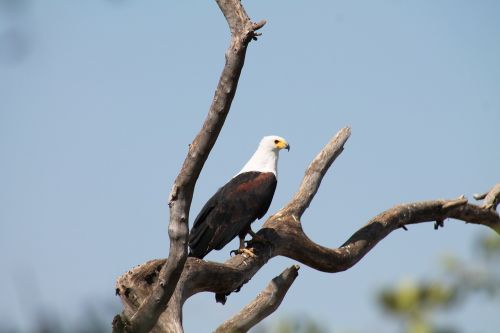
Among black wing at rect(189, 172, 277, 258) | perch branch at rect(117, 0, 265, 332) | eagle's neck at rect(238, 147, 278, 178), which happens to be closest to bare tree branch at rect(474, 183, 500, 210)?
eagle's neck at rect(238, 147, 278, 178)

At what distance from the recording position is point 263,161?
A: 272 inches

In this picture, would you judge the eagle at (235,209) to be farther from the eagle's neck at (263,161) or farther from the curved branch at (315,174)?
the curved branch at (315,174)

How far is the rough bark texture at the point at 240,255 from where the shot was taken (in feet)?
11.1

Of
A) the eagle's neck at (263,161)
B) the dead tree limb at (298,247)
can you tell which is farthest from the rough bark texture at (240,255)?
the eagle's neck at (263,161)

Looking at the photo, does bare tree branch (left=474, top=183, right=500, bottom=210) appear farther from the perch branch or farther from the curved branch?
the perch branch

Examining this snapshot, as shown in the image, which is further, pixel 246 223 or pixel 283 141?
pixel 283 141

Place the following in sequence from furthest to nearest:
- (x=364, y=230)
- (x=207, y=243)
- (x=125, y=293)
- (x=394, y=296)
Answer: (x=364, y=230)
(x=207, y=243)
(x=125, y=293)
(x=394, y=296)

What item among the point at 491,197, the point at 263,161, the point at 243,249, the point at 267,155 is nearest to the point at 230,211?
the point at 243,249

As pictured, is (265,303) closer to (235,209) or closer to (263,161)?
(235,209)

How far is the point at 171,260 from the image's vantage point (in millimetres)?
3500

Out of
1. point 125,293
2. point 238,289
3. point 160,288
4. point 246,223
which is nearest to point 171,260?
point 160,288

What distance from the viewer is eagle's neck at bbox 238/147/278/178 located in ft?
22.4

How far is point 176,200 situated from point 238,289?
1934 millimetres

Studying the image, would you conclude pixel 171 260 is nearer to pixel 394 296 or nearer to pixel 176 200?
pixel 176 200
